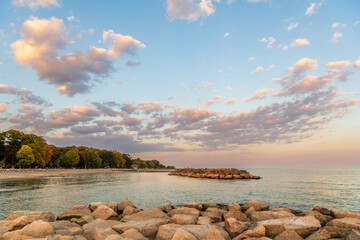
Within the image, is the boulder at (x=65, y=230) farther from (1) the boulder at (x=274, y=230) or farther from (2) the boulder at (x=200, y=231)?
(1) the boulder at (x=274, y=230)

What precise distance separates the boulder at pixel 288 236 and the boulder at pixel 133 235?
5.31 m

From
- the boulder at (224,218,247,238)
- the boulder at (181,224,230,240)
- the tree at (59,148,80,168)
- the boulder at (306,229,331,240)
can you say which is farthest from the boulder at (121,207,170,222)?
the tree at (59,148,80,168)

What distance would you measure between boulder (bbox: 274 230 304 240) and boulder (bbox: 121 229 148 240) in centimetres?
531

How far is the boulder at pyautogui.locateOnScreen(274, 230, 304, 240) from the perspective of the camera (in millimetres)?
Answer: 8672

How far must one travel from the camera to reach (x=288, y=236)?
28.6ft

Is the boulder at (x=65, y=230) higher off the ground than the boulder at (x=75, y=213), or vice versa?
the boulder at (x=65, y=230)

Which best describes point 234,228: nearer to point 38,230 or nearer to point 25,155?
point 38,230

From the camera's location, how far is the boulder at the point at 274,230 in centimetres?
917

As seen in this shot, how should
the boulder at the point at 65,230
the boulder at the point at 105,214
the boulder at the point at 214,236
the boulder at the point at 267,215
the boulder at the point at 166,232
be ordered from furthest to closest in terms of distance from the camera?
the boulder at the point at 105,214
the boulder at the point at 267,215
the boulder at the point at 65,230
the boulder at the point at 166,232
the boulder at the point at 214,236

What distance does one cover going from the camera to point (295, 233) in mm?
8797

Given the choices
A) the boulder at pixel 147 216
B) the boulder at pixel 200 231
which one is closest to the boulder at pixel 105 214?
the boulder at pixel 147 216

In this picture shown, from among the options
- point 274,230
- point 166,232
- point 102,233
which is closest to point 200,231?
point 166,232

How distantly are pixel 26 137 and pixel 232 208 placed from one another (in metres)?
98.3

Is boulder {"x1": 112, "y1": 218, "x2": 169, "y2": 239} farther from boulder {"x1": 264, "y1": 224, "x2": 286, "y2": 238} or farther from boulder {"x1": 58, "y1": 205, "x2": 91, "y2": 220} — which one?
boulder {"x1": 58, "y1": 205, "x2": 91, "y2": 220}
